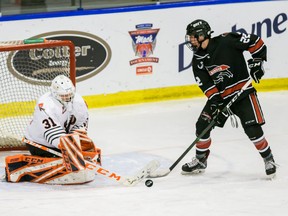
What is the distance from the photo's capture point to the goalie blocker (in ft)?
18.5

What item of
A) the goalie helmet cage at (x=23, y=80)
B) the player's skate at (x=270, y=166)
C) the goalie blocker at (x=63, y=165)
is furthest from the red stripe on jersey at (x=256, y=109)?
the goalie helmet cage at (x=23, y=80)

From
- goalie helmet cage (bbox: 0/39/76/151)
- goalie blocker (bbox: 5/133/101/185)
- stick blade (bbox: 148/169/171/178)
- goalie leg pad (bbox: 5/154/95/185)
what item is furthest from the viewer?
goalie helmet cage (bbox: 0/39/76/151)

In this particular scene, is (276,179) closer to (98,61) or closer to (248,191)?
(248,191)

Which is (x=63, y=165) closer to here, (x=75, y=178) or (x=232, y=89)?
(x=75, y=178)

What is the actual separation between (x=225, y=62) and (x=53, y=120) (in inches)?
46.9

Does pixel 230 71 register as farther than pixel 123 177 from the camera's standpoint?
No

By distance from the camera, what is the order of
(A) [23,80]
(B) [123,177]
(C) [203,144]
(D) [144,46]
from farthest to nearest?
(D) [144,46]
(A) [23,80]
(C) [203,144]
(B) [123,177]

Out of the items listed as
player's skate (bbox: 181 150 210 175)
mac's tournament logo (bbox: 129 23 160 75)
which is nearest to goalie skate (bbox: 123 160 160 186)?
player's skate (bbox: 181 150 210 175)

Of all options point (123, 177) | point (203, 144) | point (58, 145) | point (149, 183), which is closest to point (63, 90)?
point (58, 145)

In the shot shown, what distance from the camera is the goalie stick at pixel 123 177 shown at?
5.65 metres

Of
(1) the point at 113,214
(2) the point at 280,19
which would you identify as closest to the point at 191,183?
(1) the point at 113,214

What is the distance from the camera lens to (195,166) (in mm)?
6047

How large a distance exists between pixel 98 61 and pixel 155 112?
2.20 ft

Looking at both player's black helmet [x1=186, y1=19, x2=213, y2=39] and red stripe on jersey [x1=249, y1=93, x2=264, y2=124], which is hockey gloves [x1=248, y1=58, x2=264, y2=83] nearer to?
red stripe on jersey [x1=249, y1=93, x2=264, y2=124]
